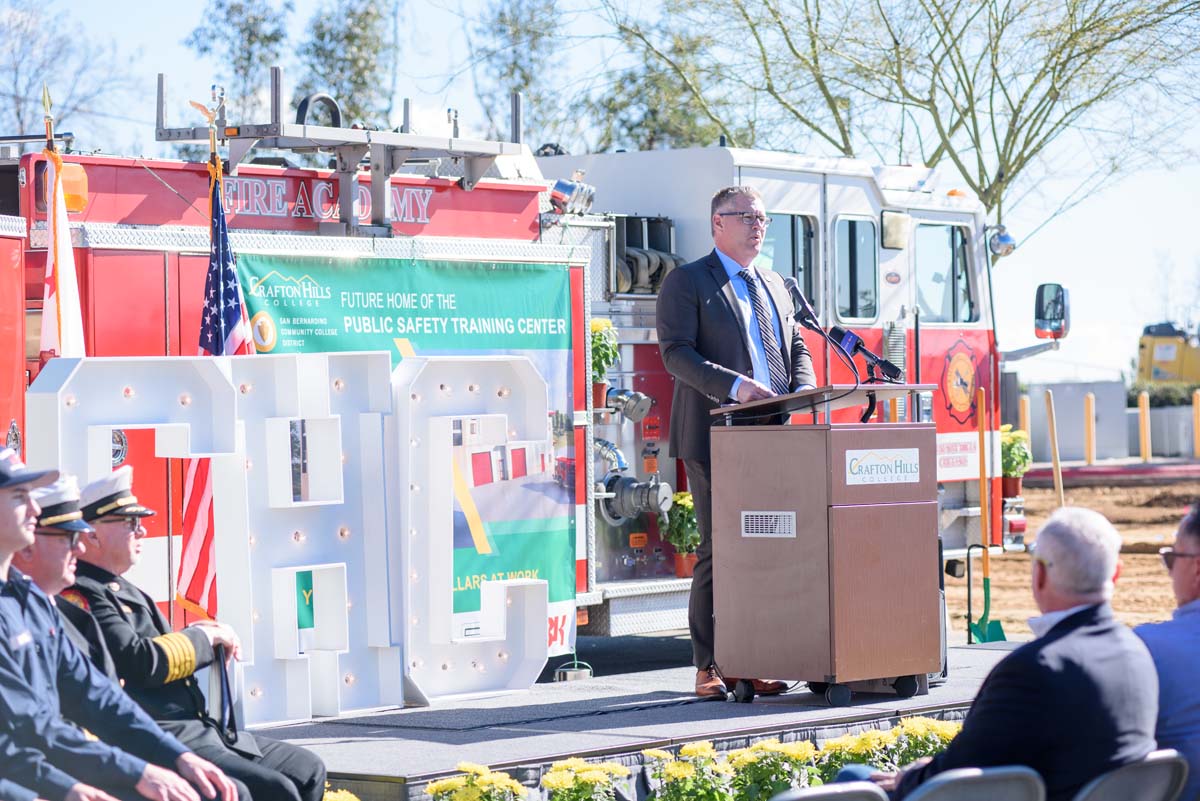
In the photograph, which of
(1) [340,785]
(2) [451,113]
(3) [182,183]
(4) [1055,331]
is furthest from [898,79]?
(1) [340,785]

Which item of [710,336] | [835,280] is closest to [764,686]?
[710,336]

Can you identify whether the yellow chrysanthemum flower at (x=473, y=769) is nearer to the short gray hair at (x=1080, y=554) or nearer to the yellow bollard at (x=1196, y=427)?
the short gray hair at (x=1080, y=554)

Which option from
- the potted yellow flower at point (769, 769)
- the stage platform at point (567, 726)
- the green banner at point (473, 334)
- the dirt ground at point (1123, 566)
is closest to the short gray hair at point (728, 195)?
the green banner at point (473, 334)

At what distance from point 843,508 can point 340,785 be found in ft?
6.81

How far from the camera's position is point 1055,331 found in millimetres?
12383

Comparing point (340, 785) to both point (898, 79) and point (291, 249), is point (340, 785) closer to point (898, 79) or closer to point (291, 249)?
→ point (291, 249)

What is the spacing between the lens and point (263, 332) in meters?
7.62

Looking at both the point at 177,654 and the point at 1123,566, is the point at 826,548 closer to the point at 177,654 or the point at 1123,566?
the point at 177,654

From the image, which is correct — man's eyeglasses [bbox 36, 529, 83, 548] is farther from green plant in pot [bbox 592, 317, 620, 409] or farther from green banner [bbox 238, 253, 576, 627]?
green plant in pot [bbox 592, 317, 620, 409]

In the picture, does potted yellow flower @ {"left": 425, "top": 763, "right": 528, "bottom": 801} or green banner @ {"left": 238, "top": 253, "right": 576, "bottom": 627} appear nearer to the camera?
potted yellow flower @ {"left": 425, "top": 763, "right": 528, "bottom": 801}

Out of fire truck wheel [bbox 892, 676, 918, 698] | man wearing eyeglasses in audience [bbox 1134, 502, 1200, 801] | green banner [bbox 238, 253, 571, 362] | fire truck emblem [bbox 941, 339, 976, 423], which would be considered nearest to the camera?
man wearing eyeglasses in audience [bbox 1134, 502, 1200, 801]

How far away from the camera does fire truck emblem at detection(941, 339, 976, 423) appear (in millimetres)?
11625

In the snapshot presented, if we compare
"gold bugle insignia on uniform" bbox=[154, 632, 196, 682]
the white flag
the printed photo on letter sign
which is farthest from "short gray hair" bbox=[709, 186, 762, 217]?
"gold bugle insignia on uniform" bbox=[154, 632, 196, 682]

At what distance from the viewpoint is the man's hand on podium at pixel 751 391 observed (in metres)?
6.79
